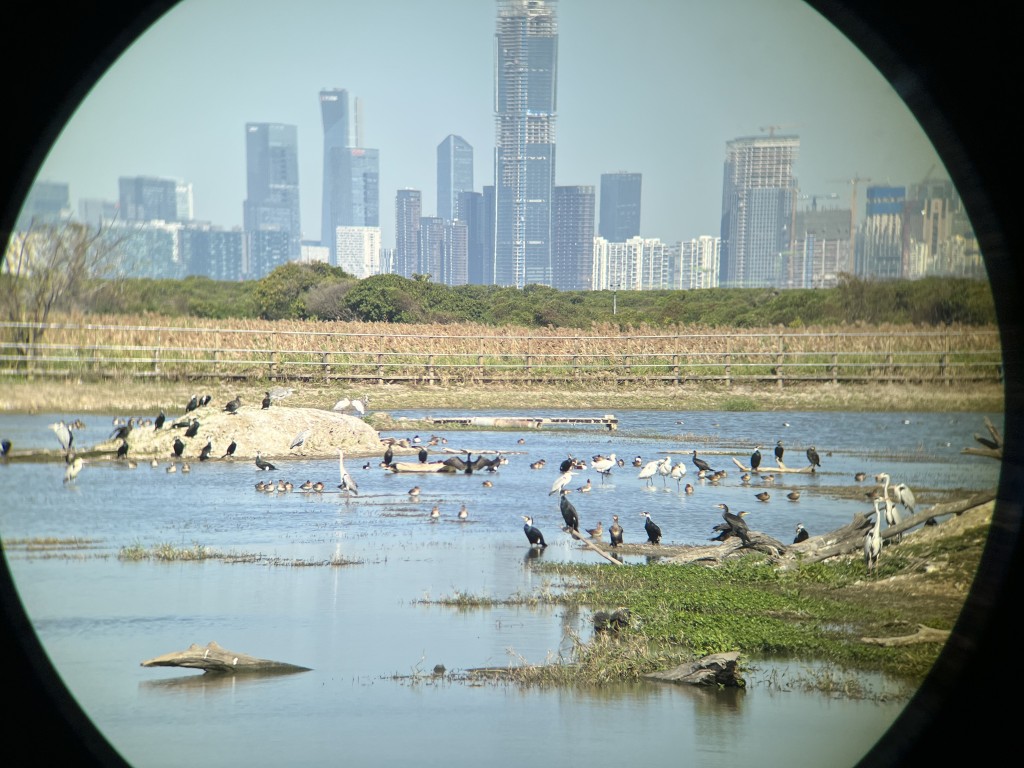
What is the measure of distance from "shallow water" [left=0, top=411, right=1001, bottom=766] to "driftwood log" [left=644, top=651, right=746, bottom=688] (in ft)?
0.30

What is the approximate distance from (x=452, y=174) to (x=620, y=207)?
1015 centimetres

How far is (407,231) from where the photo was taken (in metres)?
44.8

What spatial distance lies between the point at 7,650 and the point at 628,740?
3.79 metres

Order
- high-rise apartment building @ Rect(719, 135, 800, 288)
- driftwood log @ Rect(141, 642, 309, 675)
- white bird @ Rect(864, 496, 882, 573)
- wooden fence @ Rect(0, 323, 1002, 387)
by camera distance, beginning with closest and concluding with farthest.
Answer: driftwood log @ Rect(141, 642, 309, 675), white bird @ Rect(864, 496, 882, 573), wooden fence @ Rect(0, 323, 1002, 387), high-rise apartment building @ Rect(719, 135, 800, 288)

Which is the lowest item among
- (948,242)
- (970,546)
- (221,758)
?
(221,758)

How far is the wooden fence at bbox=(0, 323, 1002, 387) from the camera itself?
84.1 ft

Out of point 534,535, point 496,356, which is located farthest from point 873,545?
point 496,356

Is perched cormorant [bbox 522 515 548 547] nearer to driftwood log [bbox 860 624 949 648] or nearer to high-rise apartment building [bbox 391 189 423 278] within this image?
driftwood log [bbox 860 624 949 648]

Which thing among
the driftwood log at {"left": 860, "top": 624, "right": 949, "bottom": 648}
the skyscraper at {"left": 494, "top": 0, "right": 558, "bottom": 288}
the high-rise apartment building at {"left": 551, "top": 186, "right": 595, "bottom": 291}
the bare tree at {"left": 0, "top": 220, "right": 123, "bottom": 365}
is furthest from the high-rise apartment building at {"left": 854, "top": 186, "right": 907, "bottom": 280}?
the skyscraper at {"left": 494, "top": 0, "right": 558, "bottom": 288}

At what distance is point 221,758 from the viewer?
679 centimetres

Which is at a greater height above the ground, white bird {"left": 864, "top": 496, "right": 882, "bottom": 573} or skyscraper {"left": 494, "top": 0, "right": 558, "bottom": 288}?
skyscraper {"left": 494, "top": 0, "right": 558, "bottom": 288}

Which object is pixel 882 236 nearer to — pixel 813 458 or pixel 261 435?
pixel 813 458

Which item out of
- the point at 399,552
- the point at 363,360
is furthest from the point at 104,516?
the point at 363,360

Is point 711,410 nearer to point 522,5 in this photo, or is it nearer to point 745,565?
point 745,565
